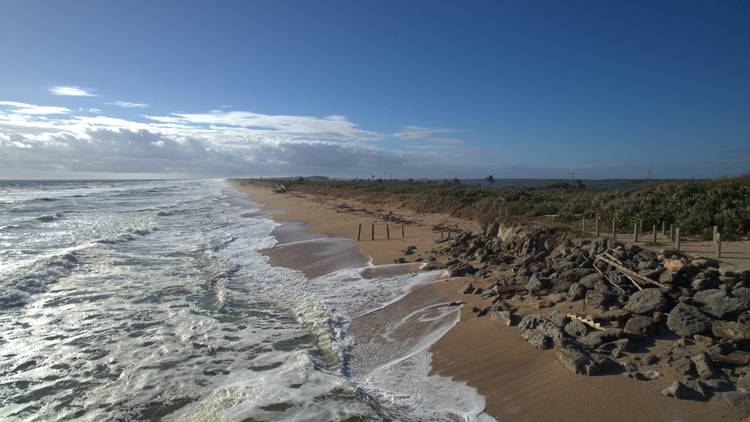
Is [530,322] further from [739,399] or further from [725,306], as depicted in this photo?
[739,399]

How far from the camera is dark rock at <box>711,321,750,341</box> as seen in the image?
614cm

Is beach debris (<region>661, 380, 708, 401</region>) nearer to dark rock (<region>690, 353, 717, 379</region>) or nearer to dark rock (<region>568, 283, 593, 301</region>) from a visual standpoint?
dark rock (<region>690, 353, 717, 379</region>)

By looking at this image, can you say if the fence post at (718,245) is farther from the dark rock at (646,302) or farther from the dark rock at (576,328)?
the dark rock at (576,328)

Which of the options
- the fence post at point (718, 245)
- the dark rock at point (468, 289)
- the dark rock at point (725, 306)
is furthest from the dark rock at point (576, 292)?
the fence post at point (718, 245)

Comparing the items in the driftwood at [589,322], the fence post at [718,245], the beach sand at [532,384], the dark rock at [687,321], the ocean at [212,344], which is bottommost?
the ocean at [212,344]

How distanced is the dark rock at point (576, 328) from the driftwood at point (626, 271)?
197cm

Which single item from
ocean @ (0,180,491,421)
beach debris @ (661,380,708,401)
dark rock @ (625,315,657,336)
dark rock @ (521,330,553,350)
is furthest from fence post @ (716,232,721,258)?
ocean @ (0,180,491,421)

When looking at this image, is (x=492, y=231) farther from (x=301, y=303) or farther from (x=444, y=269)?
(x=301, y=303)

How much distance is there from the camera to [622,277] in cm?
899

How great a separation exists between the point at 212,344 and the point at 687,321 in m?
7.95

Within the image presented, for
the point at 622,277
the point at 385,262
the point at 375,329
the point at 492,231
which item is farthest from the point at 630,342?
the point at 492,231

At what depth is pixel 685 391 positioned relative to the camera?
17.6 ft

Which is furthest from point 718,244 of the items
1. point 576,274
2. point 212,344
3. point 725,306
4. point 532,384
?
point 212,344

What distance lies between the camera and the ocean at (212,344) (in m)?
6.04
